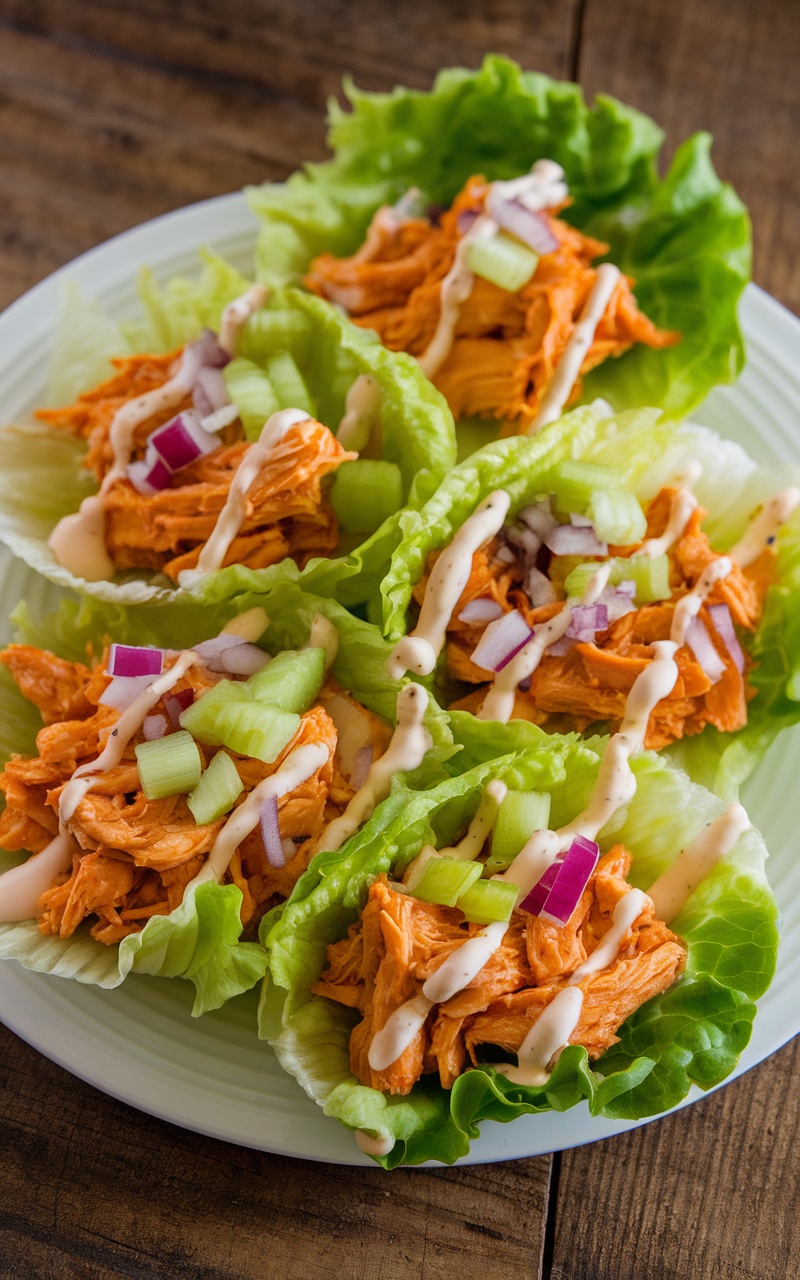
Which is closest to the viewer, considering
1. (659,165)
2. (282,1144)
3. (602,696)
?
(282,1144)

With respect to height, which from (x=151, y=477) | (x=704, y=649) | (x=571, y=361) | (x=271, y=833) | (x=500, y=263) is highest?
(x=500, y=263)

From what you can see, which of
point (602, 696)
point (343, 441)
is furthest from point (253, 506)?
point (602, 696)

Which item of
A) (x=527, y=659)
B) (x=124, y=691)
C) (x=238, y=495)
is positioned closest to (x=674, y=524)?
(x=527, y=659)

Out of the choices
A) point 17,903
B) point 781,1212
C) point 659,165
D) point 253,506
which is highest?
point 659,165

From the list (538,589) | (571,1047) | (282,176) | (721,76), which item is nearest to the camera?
(571,1047)

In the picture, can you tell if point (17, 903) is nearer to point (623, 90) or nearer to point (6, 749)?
point (6, 749)

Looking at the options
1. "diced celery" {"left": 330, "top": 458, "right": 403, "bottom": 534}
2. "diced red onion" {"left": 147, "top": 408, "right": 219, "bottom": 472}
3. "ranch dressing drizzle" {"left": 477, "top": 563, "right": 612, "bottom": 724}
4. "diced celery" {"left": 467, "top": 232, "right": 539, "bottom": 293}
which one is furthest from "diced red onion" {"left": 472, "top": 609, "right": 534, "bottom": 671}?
"diced celery" {"left": 467, "top": 232, "right": 539, "bottom": 293}

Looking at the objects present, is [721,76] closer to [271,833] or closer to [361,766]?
[361,766]

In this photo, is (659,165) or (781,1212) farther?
(659,165)
